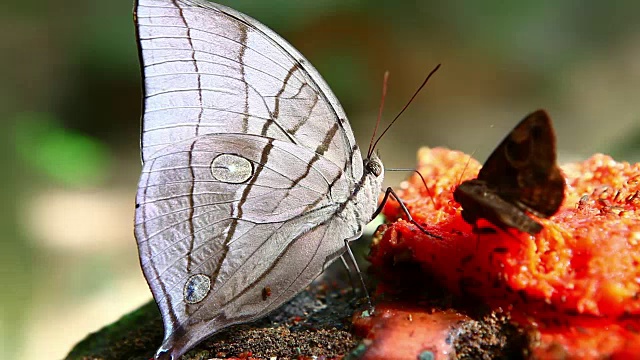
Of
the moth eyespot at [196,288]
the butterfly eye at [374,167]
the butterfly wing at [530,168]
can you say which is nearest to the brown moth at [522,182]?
the butterfly wing at [530,168]

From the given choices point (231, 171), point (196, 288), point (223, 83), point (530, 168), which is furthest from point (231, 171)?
point (530, 168)

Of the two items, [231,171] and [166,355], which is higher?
[231,171]

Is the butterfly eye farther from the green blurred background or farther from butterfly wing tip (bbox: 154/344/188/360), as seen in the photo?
the green blurred background

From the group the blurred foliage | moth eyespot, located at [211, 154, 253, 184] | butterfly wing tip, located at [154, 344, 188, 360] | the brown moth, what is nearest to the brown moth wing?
the brown moth

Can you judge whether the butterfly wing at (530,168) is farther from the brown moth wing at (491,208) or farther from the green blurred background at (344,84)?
the green blurred background at (344,84)

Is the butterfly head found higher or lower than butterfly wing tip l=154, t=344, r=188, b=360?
higher

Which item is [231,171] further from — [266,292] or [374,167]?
[374,167]

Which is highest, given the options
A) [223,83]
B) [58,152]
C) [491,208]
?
[58,152]
